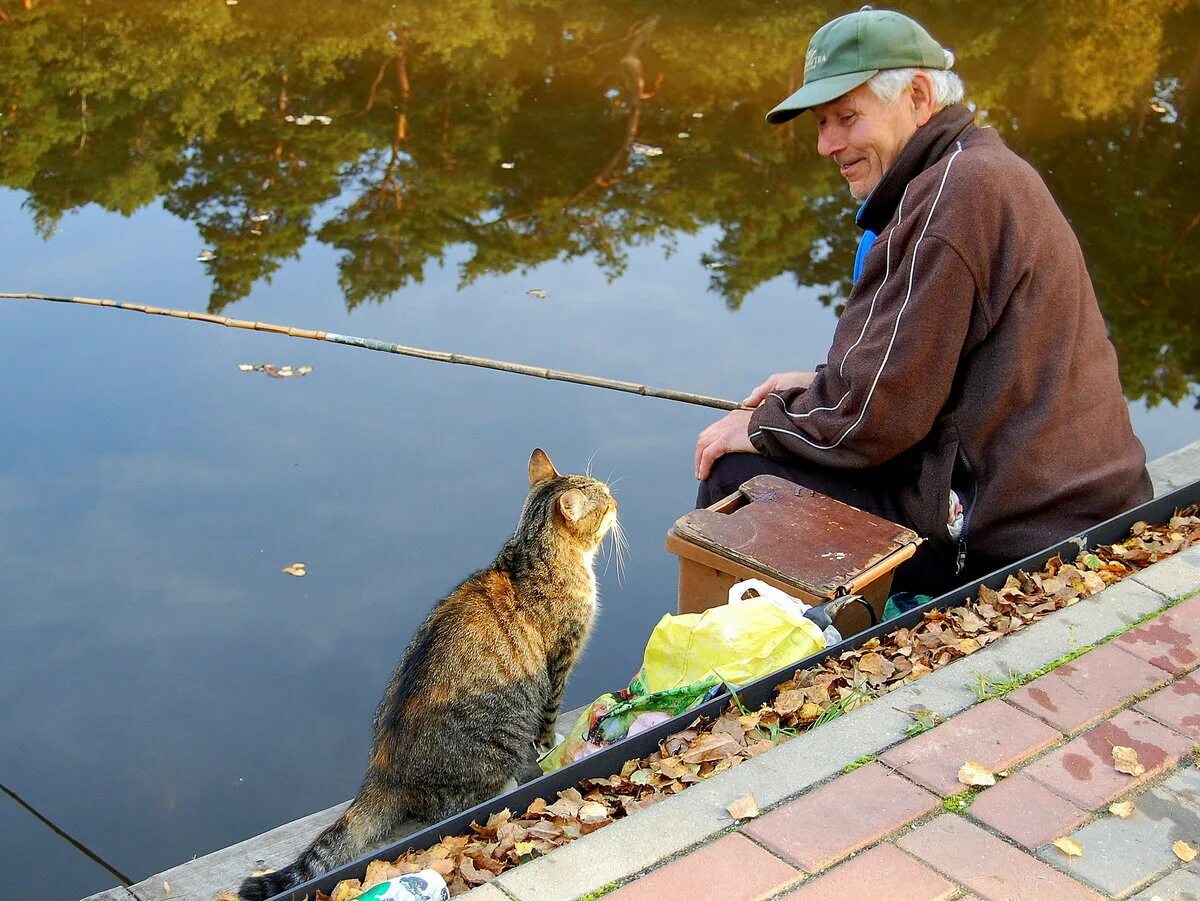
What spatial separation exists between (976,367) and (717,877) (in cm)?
177

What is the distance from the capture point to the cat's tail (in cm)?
296

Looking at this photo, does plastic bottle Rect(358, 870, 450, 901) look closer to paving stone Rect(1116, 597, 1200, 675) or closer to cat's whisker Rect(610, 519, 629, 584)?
paving stone Rect(1116, 597, 1200, 675)

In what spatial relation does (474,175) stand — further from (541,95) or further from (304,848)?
(304,848)

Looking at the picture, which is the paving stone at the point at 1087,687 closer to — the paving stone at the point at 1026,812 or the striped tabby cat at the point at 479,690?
the paving stone at the point at 1026,812

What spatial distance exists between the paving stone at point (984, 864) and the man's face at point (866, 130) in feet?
6.72

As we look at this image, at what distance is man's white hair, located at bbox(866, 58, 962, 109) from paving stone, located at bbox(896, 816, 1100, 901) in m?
2.12

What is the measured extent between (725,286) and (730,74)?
422 cm

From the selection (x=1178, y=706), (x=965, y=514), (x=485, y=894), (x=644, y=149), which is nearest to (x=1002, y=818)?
(x=1178, y=706)

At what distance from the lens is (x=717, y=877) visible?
2.21m

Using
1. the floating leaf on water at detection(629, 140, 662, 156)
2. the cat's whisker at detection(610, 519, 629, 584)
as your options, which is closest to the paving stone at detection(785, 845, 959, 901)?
the cat's whisker at detection(610, 519, 629, 584)

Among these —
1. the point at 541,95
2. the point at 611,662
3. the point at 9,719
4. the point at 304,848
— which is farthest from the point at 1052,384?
the point at 541,95

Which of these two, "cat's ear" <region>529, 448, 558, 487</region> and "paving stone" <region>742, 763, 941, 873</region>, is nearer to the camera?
"paving stone" <region>742, 763, 941, 873</region>

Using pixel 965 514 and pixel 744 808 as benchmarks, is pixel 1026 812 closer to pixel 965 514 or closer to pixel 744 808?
pixel 744 808

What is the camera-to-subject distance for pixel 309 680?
13.9 ft
